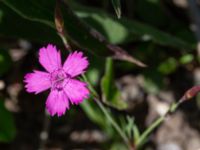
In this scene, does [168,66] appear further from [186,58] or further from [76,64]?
[76,64]

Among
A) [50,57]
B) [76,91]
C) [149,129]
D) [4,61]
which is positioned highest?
[4,61]

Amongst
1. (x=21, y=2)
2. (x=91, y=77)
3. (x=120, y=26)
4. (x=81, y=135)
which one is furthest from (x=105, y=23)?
(x=81, y=135)

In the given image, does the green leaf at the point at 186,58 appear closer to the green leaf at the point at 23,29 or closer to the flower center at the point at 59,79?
the green leaf at the point at 23,29

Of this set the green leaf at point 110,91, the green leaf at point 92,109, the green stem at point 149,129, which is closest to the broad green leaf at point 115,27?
the green leaf at point 110,91

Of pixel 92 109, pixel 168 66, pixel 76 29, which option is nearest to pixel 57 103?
pixel 76 29

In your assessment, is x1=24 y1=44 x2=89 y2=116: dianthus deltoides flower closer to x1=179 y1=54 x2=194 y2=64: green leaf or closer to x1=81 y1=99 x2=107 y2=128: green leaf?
x1=81 y1=99 x2=107 y2=128: green leaf

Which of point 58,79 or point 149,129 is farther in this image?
point 149,129

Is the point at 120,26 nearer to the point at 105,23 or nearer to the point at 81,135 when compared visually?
the point at 105,23
